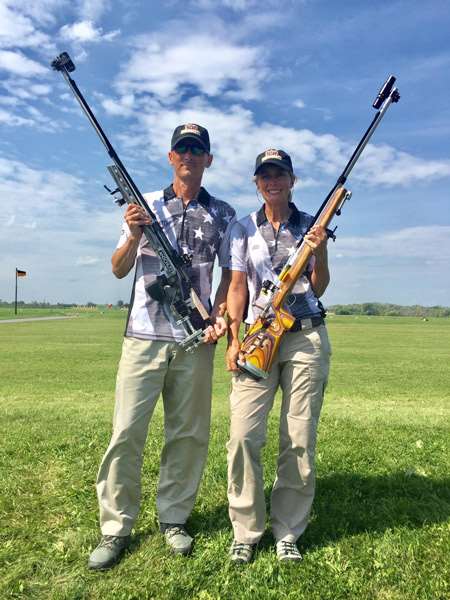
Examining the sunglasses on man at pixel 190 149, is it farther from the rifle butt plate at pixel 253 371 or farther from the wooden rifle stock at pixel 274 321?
the rifle butt plate at pixel 253 371

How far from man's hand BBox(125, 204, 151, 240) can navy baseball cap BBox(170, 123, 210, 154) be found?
0.74 m

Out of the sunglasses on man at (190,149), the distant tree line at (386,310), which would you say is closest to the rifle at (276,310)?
the sunglasses on man at (190,149)

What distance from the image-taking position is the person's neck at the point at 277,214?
4.92 metres

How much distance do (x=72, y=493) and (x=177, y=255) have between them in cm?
302

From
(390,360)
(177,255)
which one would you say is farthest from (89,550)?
(390,360)

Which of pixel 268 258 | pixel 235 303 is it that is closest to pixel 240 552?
pixel 235 303

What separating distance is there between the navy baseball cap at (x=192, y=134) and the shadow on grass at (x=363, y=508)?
371cm

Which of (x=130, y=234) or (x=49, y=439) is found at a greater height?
(x=130, y=234)

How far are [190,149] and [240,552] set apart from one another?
368cm

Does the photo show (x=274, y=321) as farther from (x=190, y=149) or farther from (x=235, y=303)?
(x=190, y=149)

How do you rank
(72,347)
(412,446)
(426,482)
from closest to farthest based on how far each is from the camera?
(426,482) < (412,446) < (72,347)

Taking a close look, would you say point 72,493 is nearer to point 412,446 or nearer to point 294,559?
point 294,559

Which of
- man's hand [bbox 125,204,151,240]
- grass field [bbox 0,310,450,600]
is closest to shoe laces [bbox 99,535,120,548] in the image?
grass field [bbox 0,310,450,600]

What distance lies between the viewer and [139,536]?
197 inches
